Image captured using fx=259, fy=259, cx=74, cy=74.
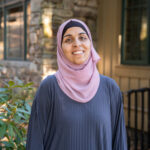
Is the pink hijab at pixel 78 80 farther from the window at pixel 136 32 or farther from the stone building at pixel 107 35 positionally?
the window at pixel 136 32

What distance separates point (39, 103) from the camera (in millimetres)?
1661

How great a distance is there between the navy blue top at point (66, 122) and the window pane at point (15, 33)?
5238mm

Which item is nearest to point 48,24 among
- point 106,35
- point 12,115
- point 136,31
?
point 106,35

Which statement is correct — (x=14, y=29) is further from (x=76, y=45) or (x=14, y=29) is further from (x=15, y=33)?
(x=76, y=45)

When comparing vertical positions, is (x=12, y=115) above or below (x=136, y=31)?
below

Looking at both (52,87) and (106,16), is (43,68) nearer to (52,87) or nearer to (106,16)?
(106,16)

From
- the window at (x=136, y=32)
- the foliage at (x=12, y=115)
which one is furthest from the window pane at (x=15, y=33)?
the foliage at (x=12, y=115)

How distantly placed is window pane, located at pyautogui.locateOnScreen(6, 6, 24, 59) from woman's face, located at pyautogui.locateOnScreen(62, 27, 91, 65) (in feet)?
16.9

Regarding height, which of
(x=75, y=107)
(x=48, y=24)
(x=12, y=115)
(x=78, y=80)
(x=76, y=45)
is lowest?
(x=12, y=115)

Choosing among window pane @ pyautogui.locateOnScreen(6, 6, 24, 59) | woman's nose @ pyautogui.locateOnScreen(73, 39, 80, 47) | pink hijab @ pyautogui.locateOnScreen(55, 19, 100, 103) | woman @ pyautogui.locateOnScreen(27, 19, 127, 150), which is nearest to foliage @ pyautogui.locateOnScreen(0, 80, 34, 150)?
woman @ pyautogui.locateOnScreen(27, 19, 127, 150)

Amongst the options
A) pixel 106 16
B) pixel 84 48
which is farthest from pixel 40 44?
pixel 84 48

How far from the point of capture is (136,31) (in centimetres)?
508

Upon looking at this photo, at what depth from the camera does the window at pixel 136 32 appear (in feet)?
16.0

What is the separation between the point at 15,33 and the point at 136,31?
347cm
